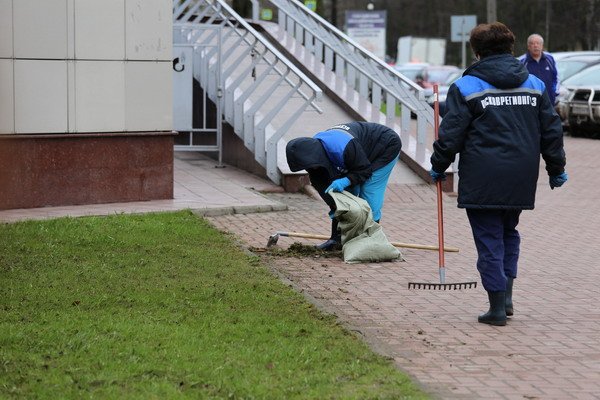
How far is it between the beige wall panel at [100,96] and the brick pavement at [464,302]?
152 centimetres

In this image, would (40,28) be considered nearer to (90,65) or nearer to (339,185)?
(90,65)

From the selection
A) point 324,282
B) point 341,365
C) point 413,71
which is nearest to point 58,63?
Result: point 324,282

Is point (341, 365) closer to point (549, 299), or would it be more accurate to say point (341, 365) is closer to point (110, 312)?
point (110, 312)

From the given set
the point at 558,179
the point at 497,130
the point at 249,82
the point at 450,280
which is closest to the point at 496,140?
the point at 497,130

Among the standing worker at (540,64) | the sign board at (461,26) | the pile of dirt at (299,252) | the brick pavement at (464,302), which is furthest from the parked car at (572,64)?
the pile of dirt at (299,252)

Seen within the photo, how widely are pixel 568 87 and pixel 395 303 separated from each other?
705 inches

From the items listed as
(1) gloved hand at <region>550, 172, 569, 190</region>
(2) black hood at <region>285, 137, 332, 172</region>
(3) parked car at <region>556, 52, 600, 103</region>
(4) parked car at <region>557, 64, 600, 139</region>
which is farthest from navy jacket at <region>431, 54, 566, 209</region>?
(3) parked car at <region>556, 52, 600, 103</region>

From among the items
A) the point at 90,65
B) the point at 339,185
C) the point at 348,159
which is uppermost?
the point at 90,65

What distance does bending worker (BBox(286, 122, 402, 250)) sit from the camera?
966 cm

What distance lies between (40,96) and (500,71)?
20.5 feet

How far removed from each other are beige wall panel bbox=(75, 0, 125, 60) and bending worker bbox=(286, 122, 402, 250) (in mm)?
3455

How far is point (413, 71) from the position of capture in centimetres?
4150

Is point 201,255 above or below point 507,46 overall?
below

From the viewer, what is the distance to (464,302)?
820 cm
